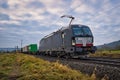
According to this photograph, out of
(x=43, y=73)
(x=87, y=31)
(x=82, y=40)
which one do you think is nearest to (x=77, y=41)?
(x=82, y=40)

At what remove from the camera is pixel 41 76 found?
33.3 feet

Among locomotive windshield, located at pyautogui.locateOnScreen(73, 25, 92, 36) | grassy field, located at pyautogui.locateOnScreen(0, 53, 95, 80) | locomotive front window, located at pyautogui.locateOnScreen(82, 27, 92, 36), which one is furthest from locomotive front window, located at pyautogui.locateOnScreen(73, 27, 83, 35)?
grassy field, located at pyautogui.locateOnScreen(0, 53, 95, 80)

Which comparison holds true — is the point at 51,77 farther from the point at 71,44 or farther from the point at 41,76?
the point at 71,44

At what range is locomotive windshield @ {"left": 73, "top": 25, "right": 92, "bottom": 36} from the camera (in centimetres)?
2562

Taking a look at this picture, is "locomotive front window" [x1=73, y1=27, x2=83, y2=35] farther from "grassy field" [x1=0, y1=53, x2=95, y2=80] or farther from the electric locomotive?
"grassy field" [x1=0, y1=53, x2=95, y2=80]

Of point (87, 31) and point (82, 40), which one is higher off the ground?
point (87, 31)

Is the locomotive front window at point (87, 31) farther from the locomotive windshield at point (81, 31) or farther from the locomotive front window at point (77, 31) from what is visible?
the locomotive front window at point (77, 31)

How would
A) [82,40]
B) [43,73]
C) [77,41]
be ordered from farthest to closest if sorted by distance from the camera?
[82,40] → [77,41] → [43,73]

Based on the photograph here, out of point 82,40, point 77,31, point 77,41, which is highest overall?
point 77,31

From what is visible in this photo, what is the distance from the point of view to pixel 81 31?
2602 centimetres

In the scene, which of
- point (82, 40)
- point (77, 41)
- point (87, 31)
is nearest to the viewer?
point (77, 41)

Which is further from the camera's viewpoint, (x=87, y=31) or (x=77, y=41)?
(x=87, y=31)

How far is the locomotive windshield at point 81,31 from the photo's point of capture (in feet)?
84.1

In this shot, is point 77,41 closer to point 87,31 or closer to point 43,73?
point 87,31
